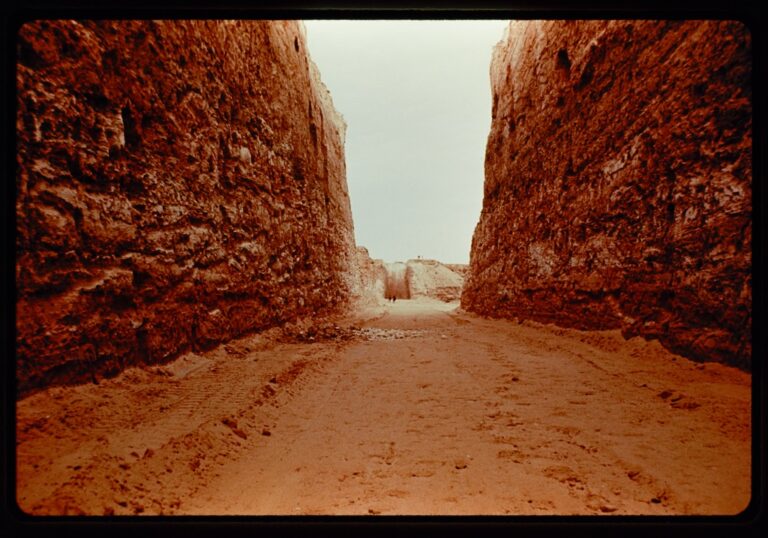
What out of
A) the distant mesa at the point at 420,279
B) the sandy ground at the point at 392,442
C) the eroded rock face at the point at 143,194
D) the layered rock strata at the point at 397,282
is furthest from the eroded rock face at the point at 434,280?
the sandy ground at the point at 392,442

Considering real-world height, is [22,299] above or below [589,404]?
above

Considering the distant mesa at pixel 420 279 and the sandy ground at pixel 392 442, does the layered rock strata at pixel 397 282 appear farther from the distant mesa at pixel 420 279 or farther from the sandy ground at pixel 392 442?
the sandy ground at pixel 392 442

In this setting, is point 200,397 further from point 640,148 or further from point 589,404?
point 640,148

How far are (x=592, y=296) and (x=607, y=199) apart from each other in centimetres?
183

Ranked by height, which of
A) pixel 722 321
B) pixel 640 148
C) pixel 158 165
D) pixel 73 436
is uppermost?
pixel 640 148

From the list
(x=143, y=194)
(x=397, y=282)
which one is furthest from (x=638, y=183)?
(x=397, y=282)

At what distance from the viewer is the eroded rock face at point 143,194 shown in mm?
2518

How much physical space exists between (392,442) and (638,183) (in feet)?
17.7

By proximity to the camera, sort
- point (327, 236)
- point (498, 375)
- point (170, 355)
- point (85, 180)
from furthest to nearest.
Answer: point (327, 236)
point (498, 375)
point (170, 355)
point (85, 180)

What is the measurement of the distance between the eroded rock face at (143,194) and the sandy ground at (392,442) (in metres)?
0.58

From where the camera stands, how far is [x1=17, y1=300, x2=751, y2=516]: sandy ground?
1.73 meters

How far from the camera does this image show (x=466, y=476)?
1941 millimetres

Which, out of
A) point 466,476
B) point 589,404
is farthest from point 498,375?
point 466,476

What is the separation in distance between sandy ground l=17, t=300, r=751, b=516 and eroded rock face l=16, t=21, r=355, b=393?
58cm
